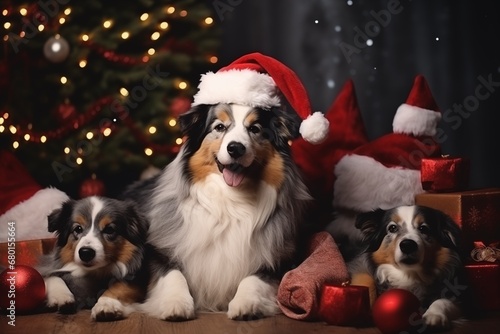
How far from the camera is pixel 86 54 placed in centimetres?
457

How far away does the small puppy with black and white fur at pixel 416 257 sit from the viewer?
2.93 m

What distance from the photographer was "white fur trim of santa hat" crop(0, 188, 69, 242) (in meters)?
3.74

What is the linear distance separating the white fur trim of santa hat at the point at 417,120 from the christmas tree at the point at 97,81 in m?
1.56

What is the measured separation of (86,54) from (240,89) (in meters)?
1.74

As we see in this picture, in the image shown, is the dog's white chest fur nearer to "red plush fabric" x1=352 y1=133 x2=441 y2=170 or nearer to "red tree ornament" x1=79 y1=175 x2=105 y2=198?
"red plush fabric" x1=352 y1=133 x2=441 y2=170

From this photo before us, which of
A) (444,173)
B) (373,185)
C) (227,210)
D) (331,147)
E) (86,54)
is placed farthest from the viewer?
(86,54)

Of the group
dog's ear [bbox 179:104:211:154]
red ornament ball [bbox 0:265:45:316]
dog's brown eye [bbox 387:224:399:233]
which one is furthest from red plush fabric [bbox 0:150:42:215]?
dog's brown eye [bbox 387:224:399:233]

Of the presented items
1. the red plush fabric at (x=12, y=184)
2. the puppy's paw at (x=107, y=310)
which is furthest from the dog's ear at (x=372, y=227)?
the red plush fabric at (x=12, y=184)

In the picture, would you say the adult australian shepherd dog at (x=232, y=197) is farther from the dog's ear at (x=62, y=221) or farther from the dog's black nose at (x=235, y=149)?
the dog's ear at (x=62, y=221)

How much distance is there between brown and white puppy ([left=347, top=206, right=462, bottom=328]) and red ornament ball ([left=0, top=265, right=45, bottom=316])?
1.41 meters

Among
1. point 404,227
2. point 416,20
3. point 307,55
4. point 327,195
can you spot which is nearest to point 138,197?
point 327,195

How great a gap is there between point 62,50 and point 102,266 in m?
1.83

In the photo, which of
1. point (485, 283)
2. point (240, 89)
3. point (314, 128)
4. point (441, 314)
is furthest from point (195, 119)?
point (485, 283)

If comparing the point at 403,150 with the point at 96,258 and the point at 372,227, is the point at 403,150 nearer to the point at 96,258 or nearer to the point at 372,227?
the point at 372,227
